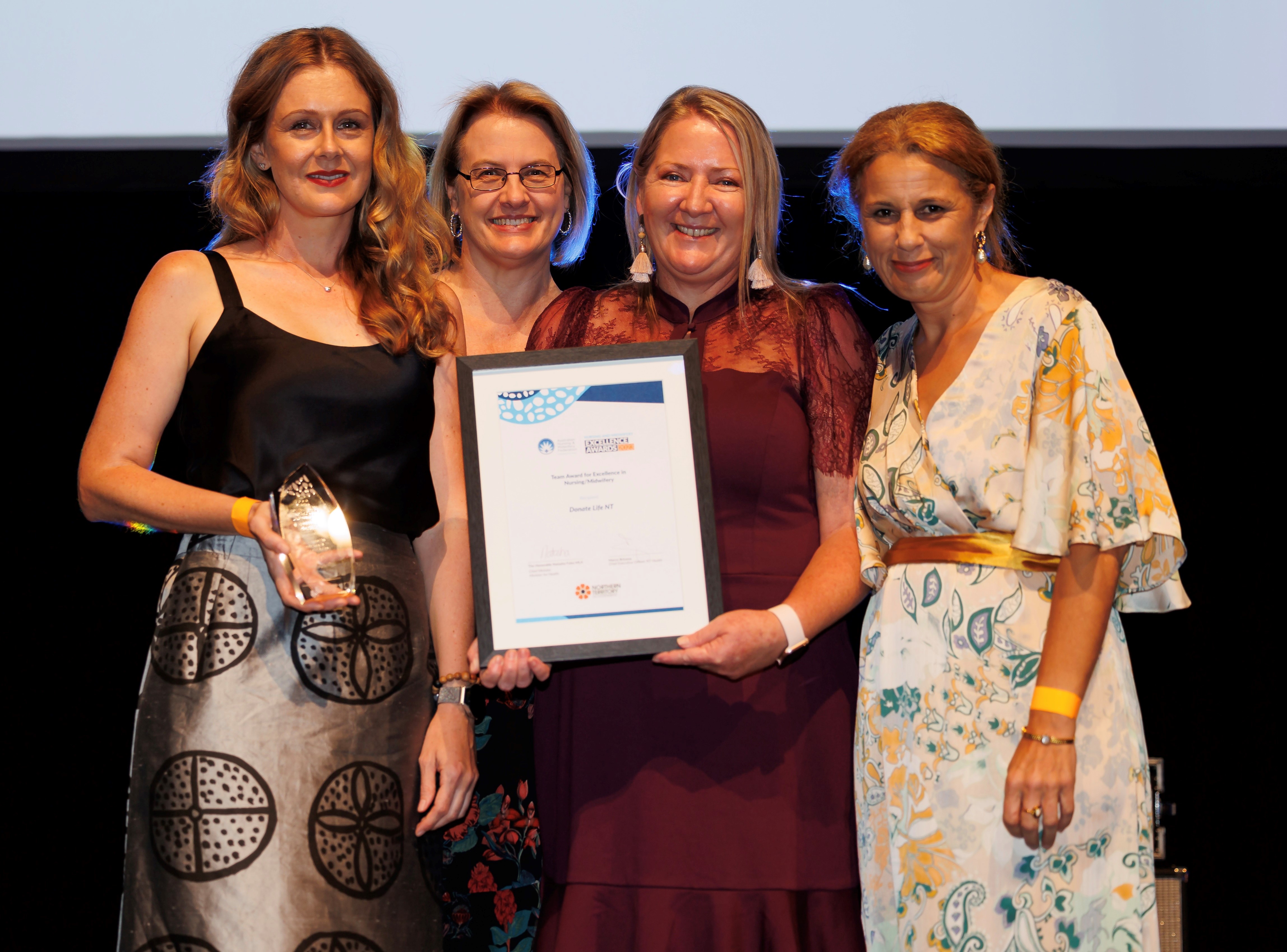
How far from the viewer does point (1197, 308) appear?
3.33 metres

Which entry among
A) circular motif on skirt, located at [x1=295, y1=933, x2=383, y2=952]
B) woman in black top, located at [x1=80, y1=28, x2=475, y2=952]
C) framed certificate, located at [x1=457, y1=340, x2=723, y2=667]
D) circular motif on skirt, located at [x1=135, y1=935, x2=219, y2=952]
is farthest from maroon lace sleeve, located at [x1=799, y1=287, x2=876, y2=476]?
circular motif on skirt, located at [x1=135, y1=935, x2=219, y2=952]

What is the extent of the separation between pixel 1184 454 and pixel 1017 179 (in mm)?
980

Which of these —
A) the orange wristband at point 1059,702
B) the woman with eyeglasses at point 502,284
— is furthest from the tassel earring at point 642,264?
the orange wristband at point 1059,702

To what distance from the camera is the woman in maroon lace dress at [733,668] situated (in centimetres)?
182

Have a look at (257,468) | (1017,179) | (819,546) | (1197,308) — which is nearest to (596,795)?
(819,546)

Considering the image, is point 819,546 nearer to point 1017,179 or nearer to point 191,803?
point 191,803

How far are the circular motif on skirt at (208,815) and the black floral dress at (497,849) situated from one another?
0.66m

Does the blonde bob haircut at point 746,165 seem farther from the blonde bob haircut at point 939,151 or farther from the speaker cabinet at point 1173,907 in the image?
the speaker cabinet at point 1173,907

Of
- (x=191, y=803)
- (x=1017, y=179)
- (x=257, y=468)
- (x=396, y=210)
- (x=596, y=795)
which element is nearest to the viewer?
(x=191, y=803)

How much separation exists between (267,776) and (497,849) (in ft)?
2.39

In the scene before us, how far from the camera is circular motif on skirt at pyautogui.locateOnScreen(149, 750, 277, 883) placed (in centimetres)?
161

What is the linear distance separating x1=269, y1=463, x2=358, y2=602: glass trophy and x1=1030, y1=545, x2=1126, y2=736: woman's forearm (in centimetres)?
102

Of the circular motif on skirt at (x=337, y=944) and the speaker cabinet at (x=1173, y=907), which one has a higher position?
the circular motif on skirt at (x=337, y=944)

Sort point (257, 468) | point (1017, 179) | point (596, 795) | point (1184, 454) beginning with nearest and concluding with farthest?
1. point (257, 468)
2. point (596, 795)
3. point (1017, 179)
4. point (1184, 454)
